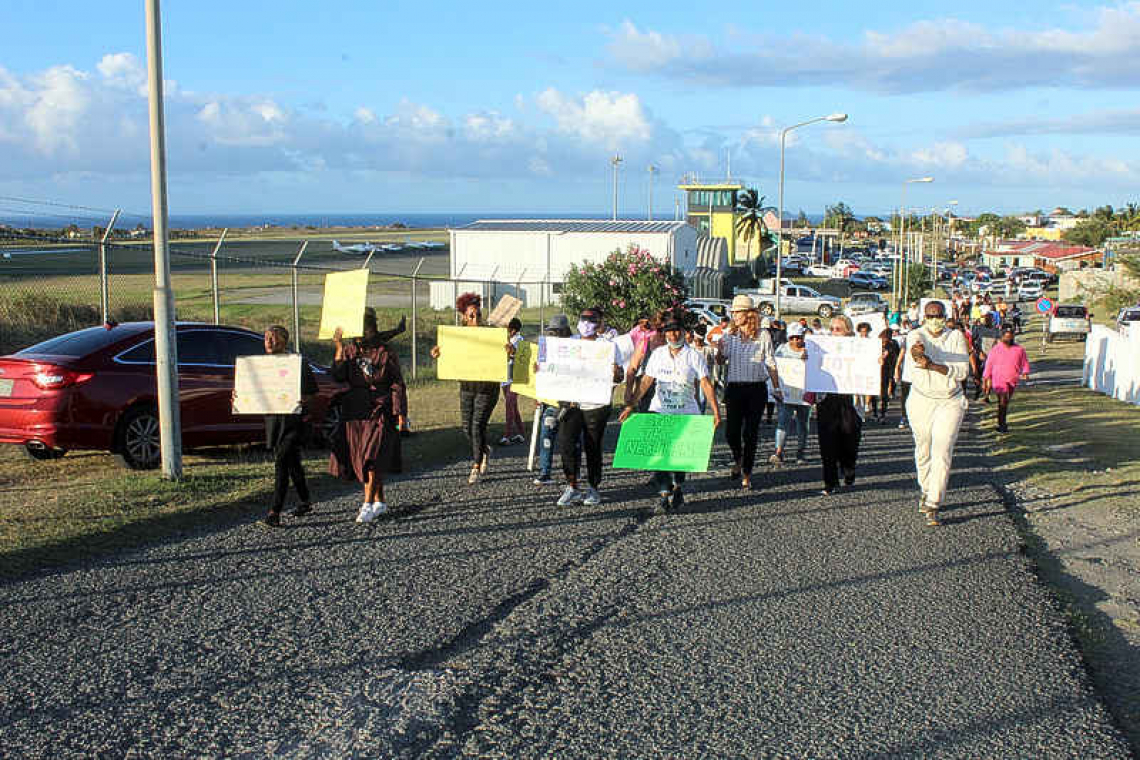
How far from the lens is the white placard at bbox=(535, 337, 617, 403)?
9.61m

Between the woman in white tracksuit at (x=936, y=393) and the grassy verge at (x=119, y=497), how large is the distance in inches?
191

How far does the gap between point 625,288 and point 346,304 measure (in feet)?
63.7

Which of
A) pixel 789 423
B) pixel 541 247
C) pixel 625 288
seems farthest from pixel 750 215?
pixel 789 423

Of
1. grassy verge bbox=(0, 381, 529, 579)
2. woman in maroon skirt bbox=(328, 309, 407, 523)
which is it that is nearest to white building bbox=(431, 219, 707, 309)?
grassy verge bbox=(0, 381, 529, 579)

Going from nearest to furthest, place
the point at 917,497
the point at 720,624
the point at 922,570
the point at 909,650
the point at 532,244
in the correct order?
1. the point at 909,650
2. the point at 720,624
3. the point at 922,570
4. the point at 917,497
5. the point at 532,244

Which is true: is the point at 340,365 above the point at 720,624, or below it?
above

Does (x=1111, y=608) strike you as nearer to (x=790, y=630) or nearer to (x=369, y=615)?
(x=790, y=630)

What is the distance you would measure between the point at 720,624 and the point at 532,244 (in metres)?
45.4

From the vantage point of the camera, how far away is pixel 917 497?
10430 millimetres

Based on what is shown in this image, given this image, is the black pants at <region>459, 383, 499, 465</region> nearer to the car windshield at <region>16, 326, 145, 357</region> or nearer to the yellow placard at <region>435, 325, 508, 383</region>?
the yellow placard at <region>435, 325, 508, 383</region>

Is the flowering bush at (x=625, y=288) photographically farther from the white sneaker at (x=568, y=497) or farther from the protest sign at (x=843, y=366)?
the white sneaker at (x=568, y=497)

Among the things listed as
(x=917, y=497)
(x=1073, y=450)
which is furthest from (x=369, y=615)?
(x=1073, y=450)

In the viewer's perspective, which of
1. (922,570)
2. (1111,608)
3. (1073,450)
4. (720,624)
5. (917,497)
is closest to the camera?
(720,624)

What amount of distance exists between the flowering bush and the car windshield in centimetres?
1761
